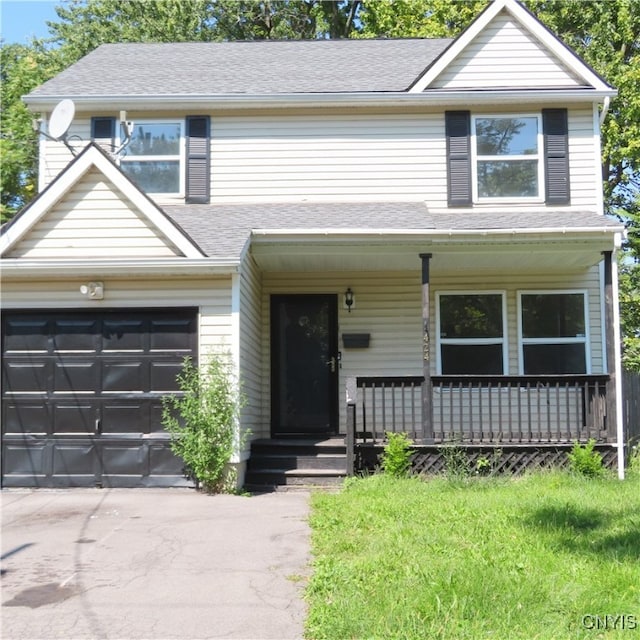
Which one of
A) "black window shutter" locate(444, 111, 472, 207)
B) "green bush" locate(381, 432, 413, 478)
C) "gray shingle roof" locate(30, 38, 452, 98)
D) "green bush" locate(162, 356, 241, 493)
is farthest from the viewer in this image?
"gray shingle roof" locate(30, 38, 452, 98)

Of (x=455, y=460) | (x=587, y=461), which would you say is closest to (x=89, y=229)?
(x=455, y=460)

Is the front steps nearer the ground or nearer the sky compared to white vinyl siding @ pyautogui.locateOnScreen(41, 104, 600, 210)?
nearer the ground

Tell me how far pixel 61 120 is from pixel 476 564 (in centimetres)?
799

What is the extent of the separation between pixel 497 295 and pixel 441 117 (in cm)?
293

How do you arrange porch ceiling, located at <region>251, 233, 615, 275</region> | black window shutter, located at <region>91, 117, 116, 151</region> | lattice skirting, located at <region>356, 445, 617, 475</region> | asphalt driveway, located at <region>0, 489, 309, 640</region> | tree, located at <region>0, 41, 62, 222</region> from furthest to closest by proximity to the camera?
tree, located at <region>0, 41, 62, 222</region>, black window shutter, located at <region>91, 117, 116, 151</region>, porch ceiling, located at <region>251, 233, 615, 275</region>, lattice skirting, located at <region>356, 445, 617, 475</region>, asphalt driveway, located at <region>0, 489, 309, 640</region>

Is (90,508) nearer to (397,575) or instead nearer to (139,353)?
(139,353)

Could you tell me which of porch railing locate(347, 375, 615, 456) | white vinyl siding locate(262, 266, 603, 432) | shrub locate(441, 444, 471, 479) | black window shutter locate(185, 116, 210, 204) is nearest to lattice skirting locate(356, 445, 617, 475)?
shrub locate(441, 444, 471, 479)

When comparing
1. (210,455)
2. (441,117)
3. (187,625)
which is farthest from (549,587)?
(441,117)

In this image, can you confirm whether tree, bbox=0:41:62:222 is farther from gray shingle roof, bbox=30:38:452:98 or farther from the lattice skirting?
the lattice skirting

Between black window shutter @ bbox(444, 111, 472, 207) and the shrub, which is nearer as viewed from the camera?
the shrub

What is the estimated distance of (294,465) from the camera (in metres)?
9.12

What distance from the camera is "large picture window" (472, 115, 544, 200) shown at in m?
10.8

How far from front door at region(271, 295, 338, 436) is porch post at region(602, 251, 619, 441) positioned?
387 centimetres

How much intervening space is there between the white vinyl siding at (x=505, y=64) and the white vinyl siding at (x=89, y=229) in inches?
207
